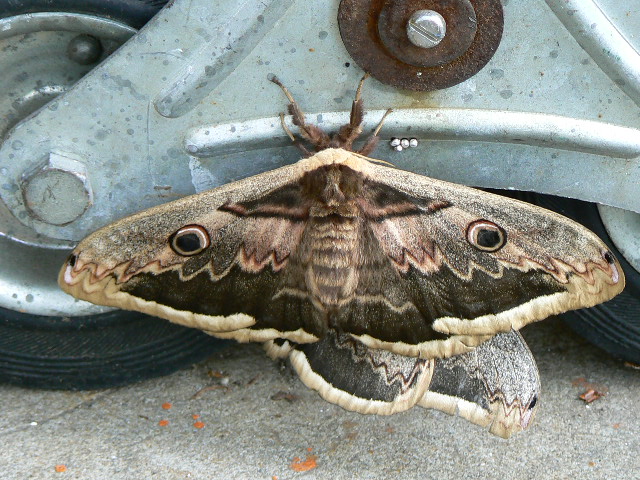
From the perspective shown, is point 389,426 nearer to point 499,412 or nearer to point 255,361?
point 499,412

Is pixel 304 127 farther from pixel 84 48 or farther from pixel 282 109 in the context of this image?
pixel 84 48

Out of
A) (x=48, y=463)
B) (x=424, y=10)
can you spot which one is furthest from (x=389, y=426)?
(x=424, y=10)

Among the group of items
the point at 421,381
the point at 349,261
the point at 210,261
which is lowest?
the point at 421,381

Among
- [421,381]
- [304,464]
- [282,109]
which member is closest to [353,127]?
[282,109]

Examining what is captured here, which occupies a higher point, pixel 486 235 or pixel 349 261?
pixel 486 235

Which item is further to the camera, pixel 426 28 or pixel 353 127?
pixel 353 127

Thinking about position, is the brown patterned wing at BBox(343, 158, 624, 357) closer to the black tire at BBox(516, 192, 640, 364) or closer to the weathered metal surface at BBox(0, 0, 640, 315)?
the weathered metal surface at BBox(0, 0, 640, 315)
